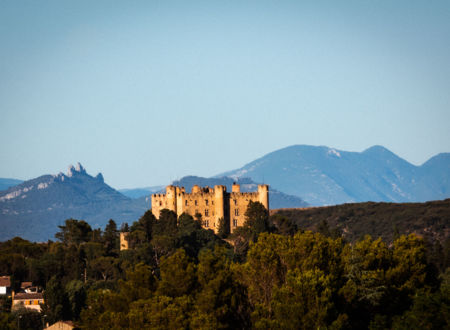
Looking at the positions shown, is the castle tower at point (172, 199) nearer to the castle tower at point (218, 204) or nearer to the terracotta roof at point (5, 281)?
the castle tower at point (218, 204)

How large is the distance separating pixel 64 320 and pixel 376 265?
30.4 metres

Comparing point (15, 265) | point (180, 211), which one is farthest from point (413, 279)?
point (15, 265)

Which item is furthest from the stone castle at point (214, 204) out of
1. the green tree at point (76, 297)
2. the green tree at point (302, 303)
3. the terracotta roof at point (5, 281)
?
the green tree at point (302, 303)

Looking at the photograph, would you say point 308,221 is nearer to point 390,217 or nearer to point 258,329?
point 390,217

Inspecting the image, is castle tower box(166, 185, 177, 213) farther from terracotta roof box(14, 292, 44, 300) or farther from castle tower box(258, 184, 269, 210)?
terracotta roof box(14, 292, 44, 300)

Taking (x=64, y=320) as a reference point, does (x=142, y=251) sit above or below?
above

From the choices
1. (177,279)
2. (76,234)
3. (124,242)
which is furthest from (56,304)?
(76,234)

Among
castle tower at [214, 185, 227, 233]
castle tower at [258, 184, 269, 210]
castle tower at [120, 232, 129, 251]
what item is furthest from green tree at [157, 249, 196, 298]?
castle tower at [258, 184, 269, 210]

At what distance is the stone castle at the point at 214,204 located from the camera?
105 m

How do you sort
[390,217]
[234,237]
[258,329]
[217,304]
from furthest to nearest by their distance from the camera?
[390,217]
[234,237]
[217,304]
[258,329]

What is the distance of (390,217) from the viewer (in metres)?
172

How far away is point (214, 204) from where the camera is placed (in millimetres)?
105062

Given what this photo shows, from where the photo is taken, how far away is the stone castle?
105 m

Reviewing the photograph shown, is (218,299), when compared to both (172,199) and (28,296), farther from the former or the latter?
(172,199)
